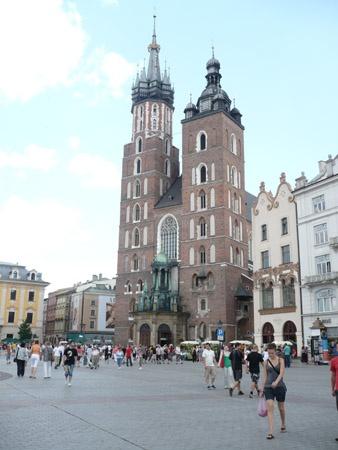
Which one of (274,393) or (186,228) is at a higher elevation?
(186,228)

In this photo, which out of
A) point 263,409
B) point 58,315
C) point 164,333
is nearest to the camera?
point 263,409

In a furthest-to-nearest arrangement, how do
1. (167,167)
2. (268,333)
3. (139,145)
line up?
(139,145) → (167,167) → (268,333)

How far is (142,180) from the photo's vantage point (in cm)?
7175

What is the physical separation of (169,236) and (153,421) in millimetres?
56271

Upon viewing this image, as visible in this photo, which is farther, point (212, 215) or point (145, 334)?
point (212, 215)

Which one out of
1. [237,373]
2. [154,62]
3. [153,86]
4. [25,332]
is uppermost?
[154,62]

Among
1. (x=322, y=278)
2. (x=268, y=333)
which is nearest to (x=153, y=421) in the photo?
(x=322, y=278)

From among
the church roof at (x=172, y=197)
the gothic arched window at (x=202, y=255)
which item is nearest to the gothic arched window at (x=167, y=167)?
the church roof at (x=172, y=197)

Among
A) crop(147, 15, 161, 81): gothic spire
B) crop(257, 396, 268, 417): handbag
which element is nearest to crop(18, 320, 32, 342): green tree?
crop(147, 15, 161, 81): gothic spire

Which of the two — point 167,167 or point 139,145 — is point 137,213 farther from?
point 139,145

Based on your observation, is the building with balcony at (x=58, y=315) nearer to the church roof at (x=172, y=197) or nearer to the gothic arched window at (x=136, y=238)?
the gothic arched window at (x=136, y=238)

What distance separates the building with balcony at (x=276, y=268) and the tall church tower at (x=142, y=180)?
21.1 metres

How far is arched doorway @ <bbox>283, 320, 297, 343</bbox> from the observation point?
142 feet

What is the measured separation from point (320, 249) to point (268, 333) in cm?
983
